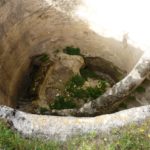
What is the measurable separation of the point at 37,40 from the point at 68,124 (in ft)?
13.0

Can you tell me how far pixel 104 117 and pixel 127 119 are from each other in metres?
0.24

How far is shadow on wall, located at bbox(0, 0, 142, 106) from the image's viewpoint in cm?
708

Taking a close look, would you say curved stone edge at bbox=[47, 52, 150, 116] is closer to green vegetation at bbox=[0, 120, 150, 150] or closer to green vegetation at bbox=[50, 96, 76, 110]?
green vegetation at bbox=[50, 96, 76, 110]

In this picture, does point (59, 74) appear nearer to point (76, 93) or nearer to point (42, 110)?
point (76, 93)

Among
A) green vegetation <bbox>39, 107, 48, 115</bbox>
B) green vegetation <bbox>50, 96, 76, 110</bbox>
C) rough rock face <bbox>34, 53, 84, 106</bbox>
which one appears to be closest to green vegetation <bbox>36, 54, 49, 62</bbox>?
rough rock face <bbox>34, 53, 84, 106</bbox>

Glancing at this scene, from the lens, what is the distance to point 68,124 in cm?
420

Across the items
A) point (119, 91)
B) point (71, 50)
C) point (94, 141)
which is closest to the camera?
point (94, 141)

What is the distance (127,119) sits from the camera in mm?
4168

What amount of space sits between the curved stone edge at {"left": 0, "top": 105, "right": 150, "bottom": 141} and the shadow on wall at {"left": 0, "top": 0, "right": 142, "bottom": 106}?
8.50 ft

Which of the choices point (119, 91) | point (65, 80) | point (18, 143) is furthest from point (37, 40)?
point (18, 143)

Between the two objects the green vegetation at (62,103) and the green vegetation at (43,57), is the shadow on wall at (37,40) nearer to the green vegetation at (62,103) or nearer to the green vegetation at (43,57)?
the green vegetation at (43,57)

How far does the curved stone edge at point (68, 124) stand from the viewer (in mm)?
4141

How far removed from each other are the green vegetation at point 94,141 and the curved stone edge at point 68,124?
2.3 inches

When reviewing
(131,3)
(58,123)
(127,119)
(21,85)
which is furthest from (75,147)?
(21,85)
